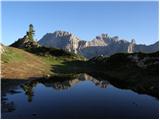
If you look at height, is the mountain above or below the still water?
above

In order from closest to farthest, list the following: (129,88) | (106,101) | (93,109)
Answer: (93,109)
(106,101)
(129,88)

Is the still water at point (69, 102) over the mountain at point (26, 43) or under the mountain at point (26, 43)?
under

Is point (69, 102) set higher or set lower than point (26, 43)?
lower

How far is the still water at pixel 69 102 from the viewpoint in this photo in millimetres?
34312

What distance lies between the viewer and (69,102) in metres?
41.5

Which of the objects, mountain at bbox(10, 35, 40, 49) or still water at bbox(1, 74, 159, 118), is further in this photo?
mountain at bbox(10, 35, 40, 49)

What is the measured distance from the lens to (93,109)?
122 ft

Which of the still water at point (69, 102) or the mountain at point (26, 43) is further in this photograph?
the mountain at point (26, 43)

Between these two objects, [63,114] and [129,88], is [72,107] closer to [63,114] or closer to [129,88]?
[63,114]

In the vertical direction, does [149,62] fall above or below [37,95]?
above

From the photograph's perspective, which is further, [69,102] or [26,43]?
[26,43]

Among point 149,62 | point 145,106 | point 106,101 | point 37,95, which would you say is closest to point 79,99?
point 106,101

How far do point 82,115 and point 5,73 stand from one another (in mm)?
32670

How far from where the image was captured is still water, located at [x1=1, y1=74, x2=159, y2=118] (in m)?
34.3
